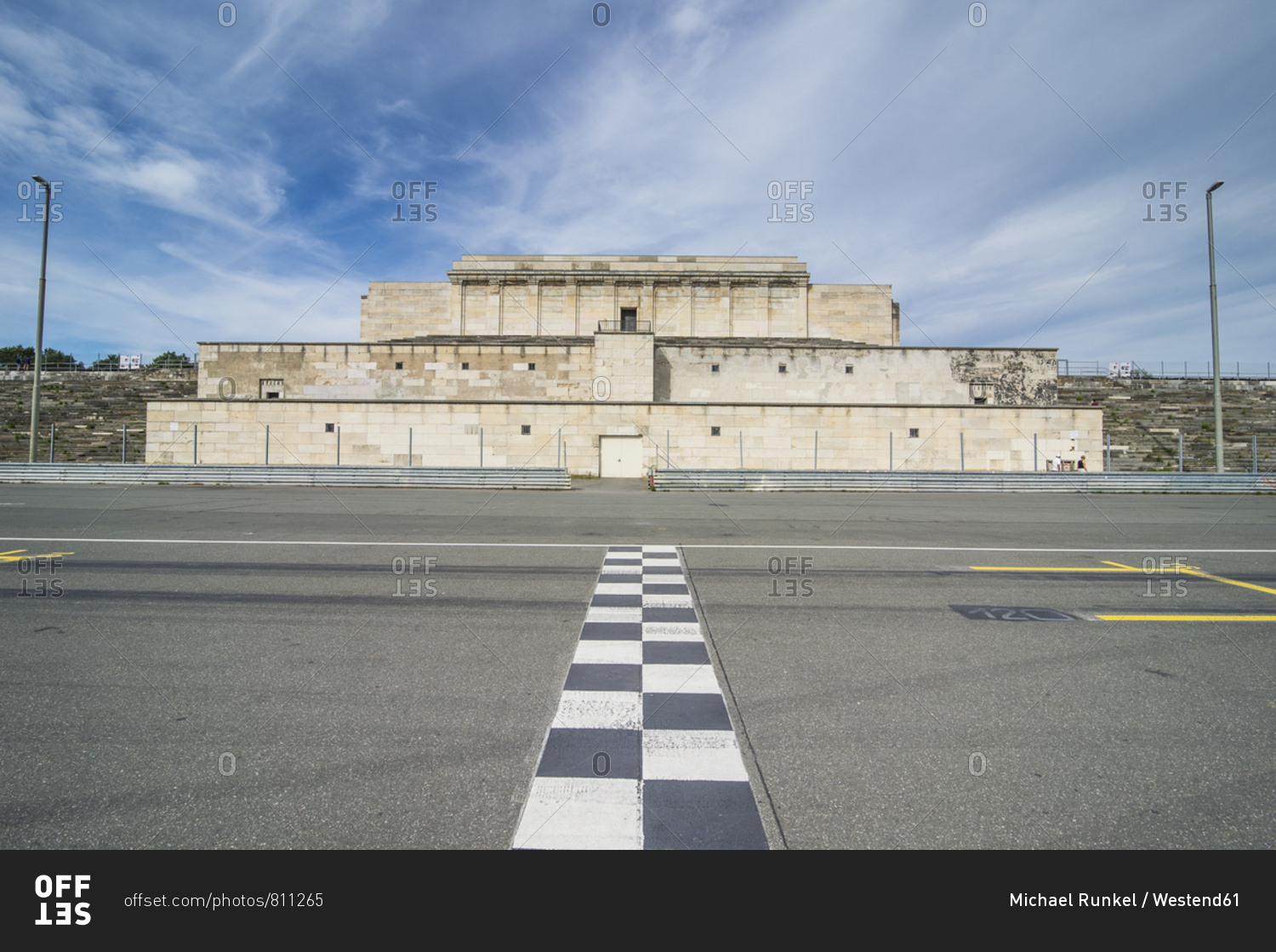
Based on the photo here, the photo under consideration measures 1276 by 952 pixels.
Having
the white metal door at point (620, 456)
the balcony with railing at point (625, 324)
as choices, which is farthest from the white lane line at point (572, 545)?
the balcony with railing at point (625, 324)

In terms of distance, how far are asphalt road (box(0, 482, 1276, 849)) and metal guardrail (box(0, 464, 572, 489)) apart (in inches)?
521

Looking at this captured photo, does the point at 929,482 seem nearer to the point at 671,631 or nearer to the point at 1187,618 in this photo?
the point at 1187,618

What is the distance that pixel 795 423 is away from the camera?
2780 centimetres

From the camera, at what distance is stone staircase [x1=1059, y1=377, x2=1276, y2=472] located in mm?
29828

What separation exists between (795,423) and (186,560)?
24.7m

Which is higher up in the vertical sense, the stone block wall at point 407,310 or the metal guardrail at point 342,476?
the stone block wall at point 407,310

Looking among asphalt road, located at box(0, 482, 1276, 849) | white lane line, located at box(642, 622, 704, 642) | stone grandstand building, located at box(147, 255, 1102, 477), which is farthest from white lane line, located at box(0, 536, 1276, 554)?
stone grandstand building, located at box(147, 255, 1102, 477)

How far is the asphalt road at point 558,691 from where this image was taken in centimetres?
230

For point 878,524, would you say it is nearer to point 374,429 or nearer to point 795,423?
point 795,423

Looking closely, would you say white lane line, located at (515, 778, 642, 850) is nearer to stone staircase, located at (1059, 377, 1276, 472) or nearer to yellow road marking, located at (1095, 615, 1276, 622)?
yellow road marking, located at (1095, 615, 1276, 622)

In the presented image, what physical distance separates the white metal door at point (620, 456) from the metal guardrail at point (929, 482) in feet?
19.1

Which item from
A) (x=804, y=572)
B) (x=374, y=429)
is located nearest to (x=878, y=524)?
(x=804, y=572)

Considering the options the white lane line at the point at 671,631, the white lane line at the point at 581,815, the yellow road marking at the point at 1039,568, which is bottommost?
the white lane line at the point at 581,815

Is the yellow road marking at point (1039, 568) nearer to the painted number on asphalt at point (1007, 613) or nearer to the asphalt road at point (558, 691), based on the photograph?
the asphalt road at point (558, 691)
